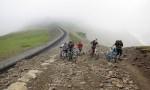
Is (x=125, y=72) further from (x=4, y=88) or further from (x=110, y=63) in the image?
(x=4, y=88)

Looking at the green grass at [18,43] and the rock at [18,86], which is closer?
the rock at [18,86]

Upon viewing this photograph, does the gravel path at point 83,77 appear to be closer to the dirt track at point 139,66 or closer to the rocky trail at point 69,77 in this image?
the rocky trail at point 69,77

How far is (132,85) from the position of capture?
33.3 m

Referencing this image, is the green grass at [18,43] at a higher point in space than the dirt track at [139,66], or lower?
lower

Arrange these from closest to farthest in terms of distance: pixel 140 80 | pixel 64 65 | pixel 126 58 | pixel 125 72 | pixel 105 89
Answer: pixel 105 89 → pixel 140 80 → pixel 125 72 → pixel 64 65 → pixel 126 58

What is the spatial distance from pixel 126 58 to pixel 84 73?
10.1 meters

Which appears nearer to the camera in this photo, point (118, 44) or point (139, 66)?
point (139, 66)

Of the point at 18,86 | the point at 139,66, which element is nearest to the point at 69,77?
the point at 18,86

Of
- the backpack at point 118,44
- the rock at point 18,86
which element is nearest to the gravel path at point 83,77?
the rock at point 18,86

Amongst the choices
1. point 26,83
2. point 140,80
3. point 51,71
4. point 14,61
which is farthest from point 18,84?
point 14,61

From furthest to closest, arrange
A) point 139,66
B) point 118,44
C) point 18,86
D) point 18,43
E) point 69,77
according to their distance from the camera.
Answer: point 18,43, point 118,44, point 139,66, point 69,77, point 18,86

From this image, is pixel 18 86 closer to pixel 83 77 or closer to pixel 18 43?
pixel 83 77

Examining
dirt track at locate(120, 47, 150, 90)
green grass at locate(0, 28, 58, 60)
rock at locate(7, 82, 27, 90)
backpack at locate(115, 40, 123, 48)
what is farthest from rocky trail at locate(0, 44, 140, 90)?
green grass at locate(0, 28, 58, 60)

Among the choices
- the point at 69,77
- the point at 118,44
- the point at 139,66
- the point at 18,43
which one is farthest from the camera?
the point at 18,43
